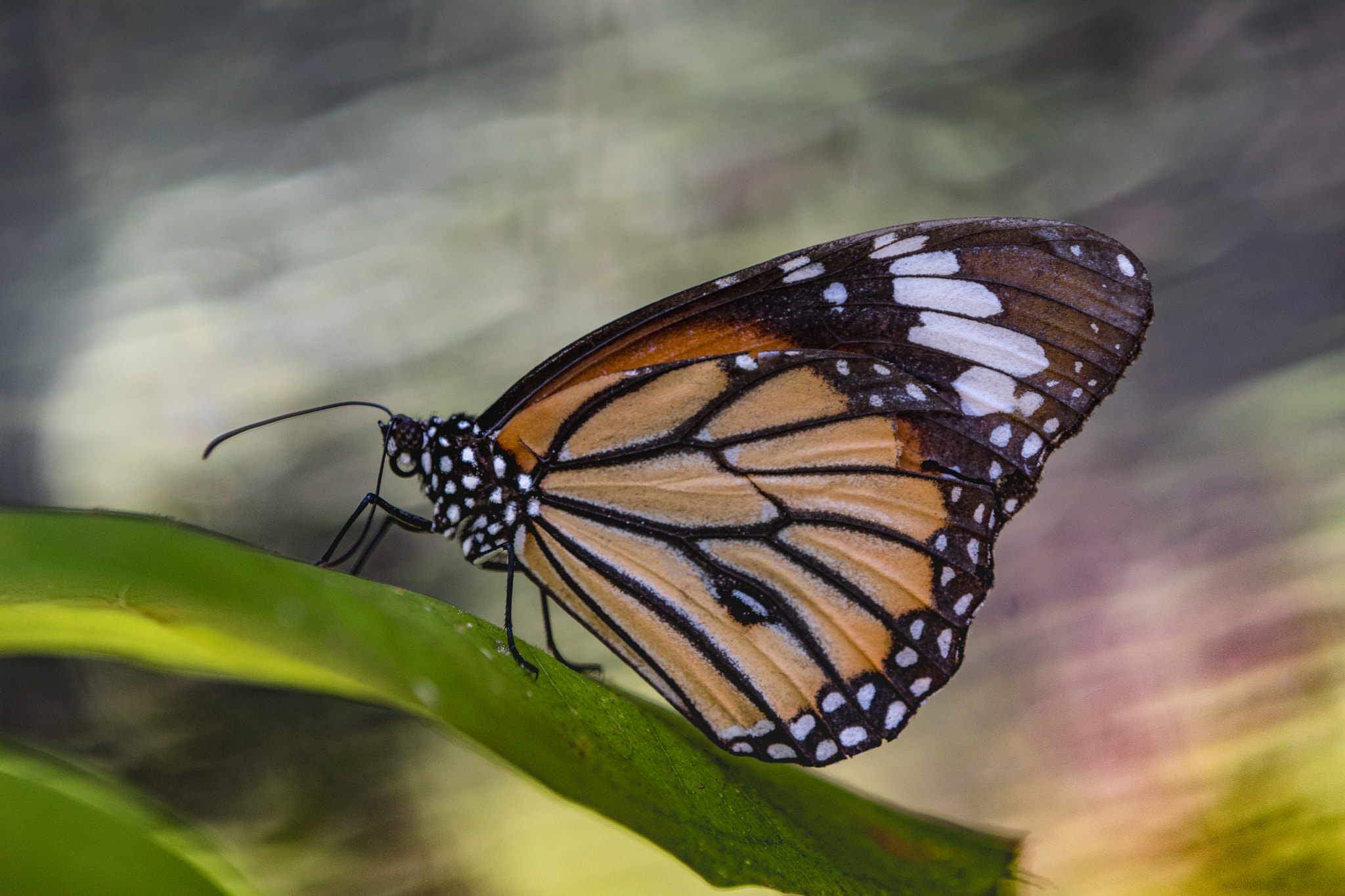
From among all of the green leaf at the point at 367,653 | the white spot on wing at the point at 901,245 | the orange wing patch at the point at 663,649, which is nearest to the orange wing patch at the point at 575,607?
the orange wing patch at the point at 663,649

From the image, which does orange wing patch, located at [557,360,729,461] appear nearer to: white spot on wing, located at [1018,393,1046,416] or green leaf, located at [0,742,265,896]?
white spot on wing, located at [1018,393,1046,416]

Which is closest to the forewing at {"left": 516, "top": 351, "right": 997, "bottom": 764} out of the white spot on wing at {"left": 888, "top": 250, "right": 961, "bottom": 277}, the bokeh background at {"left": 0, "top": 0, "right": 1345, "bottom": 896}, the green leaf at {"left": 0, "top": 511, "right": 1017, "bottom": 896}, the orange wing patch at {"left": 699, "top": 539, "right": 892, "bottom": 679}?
the orange wing patch at {"left": 699, "top": 539, "right": 892, "bottom": 679}

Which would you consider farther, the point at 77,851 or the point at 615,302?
the point at 615,302

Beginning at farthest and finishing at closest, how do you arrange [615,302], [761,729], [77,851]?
[615,302], [761,729], [77,851]

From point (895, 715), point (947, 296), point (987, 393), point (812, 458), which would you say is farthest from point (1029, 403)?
point (895, 715)

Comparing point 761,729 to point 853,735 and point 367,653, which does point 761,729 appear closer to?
point 853,735
